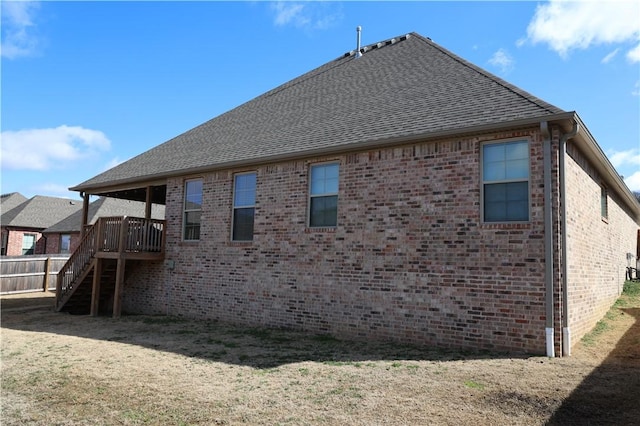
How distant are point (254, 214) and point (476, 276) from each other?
5663 millimetres

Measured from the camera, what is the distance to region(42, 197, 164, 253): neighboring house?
32.6 m

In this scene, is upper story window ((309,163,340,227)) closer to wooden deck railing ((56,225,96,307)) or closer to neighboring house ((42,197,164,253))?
wooden deck railing ((56,225,96,307))

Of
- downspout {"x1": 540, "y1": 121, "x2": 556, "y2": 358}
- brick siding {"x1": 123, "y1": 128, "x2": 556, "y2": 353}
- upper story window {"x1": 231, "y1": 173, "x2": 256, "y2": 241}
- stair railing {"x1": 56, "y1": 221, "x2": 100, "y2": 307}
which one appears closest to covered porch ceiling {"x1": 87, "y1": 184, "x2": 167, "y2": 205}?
stair railing {"x1": 56, "y1": 221, "x2": 100, "y2": 307}

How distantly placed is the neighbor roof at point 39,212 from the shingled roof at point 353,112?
75.8ft

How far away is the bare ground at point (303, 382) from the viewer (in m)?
4.91

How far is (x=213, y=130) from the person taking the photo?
1574 cm

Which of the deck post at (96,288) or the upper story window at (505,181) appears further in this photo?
the deck post at (96,288)

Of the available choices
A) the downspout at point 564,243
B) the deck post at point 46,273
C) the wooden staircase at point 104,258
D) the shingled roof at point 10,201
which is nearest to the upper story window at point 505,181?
the downspout at point 564,243

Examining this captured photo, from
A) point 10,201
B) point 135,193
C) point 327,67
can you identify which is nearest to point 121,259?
point 135,193

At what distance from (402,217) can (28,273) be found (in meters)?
18.7

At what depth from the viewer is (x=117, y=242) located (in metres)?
13.0

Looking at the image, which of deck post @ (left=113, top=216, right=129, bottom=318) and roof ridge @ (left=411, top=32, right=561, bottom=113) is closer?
roof ridge @ (left=411, top=32, right=561, bottom=113)

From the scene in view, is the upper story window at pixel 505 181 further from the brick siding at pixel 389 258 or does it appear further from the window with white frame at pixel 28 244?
the window with white frame at pixel 28 244

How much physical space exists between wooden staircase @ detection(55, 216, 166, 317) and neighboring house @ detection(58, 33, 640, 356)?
0.34 meters
